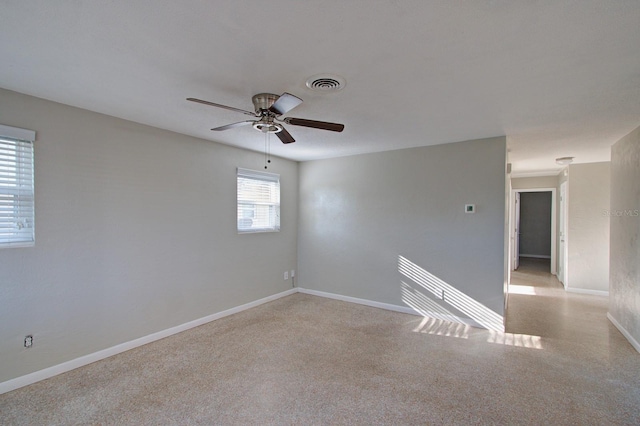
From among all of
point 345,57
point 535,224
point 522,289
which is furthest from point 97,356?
point 535,224

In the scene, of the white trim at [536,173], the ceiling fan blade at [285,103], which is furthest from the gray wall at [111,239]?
the white trim at [536,173]

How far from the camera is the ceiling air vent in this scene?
213cm

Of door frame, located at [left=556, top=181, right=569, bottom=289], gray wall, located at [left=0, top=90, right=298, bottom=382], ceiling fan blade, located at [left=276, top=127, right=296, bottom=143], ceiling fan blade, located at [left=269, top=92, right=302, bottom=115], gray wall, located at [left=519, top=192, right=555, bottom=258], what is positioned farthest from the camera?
gray wall, located at [left=519, top=192, right=555, bottom=258]

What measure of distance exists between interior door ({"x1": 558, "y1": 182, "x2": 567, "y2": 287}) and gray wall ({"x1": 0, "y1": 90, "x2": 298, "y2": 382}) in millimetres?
6136

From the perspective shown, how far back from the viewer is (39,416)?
2123 mm

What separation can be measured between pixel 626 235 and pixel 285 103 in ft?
14.1

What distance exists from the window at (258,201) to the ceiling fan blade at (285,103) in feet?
7.85

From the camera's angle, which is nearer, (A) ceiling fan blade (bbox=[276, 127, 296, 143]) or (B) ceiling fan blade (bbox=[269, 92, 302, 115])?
(B) ceiling fan blade (bbox=[269, 92, 302, 115])

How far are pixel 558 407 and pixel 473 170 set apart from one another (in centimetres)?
265

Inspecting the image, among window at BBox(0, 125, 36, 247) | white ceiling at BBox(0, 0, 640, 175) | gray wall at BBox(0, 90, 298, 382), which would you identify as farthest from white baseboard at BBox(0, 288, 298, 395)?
white ceiling at BBox(0, 0, 640, 175)

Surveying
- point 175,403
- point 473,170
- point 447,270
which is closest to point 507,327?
point 447,270

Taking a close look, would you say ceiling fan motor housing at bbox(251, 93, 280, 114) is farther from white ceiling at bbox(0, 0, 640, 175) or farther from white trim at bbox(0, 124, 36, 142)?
white trim at bbox(0, 124, 36, 142)

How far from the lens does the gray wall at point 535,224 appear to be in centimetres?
979

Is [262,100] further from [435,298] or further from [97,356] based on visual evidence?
[435,298]
